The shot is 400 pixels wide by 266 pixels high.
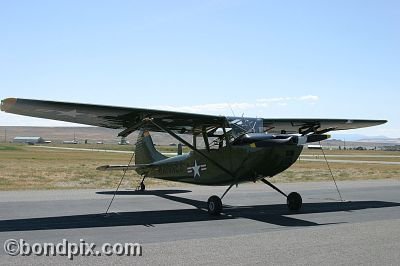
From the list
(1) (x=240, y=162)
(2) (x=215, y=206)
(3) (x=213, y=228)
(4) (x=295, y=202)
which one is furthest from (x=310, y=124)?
(3) (x=213, y=228)

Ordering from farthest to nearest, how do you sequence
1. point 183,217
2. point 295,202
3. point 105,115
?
1. point 295,202
2. point 105,115
3. point 183,217

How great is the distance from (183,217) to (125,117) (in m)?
3.42

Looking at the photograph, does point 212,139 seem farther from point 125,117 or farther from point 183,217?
point 183,217

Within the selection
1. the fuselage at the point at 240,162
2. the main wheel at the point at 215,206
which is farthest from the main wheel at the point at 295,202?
the main wheel at the point at 215,206

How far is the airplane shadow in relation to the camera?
10.7 m

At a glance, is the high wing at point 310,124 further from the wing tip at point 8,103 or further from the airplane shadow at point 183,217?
the wing tip at point 8,103

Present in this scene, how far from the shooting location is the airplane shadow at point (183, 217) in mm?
10703

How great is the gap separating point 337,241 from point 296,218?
3.40 meters

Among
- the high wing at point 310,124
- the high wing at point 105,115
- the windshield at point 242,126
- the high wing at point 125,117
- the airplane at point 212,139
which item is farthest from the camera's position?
the high wing at point 310,124

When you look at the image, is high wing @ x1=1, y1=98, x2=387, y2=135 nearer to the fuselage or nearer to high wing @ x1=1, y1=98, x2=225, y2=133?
high wing @ x1=1, y1=98, x2=225, y2=133

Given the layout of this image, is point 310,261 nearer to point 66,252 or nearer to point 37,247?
point 66,252

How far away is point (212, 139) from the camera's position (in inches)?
560

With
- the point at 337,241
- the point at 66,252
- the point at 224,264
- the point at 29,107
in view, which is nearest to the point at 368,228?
the point at 337,241

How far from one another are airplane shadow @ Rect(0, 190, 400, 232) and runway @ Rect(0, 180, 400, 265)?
2 cm
